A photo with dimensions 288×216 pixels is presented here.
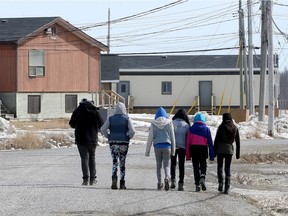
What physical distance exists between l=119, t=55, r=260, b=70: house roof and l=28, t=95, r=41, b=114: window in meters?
17.9

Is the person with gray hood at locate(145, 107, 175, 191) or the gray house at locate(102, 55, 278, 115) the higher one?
the gray house at locate(102, 55, 278, 115)

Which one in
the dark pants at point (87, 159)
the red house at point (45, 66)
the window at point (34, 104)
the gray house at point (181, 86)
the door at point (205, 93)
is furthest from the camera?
the door at point (205, 93)

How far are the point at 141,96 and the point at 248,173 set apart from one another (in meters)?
45.3

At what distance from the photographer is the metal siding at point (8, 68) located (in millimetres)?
51281

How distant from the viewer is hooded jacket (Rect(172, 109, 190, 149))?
17516 millimetres

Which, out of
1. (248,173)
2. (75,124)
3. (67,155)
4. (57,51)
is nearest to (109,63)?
(57,51)

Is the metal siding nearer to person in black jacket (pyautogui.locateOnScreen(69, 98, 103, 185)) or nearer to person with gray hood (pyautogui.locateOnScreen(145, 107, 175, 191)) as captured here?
person in black jacket (pyautogui.locateOnScreen(69, 98, 103, 185))

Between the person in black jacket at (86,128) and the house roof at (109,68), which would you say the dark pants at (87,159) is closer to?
the person in black jacket at (86,128)

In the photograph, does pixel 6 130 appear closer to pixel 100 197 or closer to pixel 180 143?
pixel 180 143

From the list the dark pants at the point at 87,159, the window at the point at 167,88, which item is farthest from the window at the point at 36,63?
the dark pants at the point at 87,159

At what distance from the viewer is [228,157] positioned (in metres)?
17.3

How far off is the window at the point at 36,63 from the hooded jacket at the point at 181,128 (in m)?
35.7

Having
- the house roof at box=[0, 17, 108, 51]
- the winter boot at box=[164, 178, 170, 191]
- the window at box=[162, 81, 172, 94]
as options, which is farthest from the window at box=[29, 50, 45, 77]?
the winter boot at box=[164, 178, 170, 191]

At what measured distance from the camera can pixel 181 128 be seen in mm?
17578
